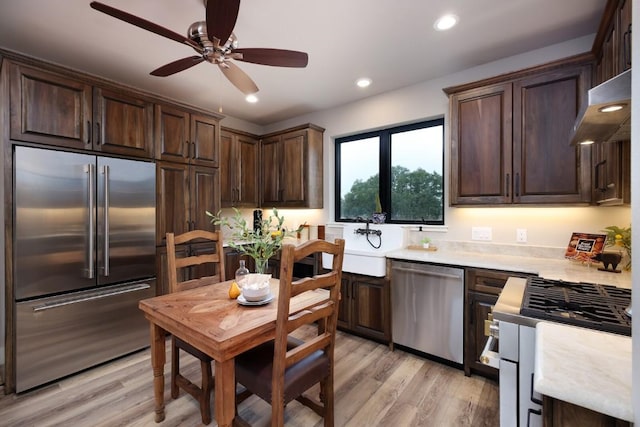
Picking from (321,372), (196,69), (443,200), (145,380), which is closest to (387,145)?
(443,200)

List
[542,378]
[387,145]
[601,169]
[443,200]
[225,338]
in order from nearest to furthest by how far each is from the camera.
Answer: [542,378]
[225,338]
[601,169]
[443,200]
[387,145]

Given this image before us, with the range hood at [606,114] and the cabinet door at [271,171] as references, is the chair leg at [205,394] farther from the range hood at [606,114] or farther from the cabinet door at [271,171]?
the cabinet door at [271,171]

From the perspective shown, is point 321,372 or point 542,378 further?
point 321,372

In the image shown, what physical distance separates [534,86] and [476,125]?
1.50 ft

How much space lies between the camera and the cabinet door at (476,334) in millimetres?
2180

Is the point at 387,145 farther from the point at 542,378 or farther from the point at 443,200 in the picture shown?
the point at 542,378

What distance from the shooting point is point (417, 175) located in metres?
3.23

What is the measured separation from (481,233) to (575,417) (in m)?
2.28

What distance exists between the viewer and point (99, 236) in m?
2.41

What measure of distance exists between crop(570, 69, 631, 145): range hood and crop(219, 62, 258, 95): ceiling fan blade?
1.87 meters

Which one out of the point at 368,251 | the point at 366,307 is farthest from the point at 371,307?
the point at 368,251

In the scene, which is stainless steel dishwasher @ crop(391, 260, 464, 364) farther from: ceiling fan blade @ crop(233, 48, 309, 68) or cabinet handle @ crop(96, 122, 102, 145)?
cabinet handle @ crop(96, 122, 102, 145)

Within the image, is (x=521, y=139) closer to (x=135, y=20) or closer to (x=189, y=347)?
(x=135, y=20)

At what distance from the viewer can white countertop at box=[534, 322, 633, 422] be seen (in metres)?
0.59
